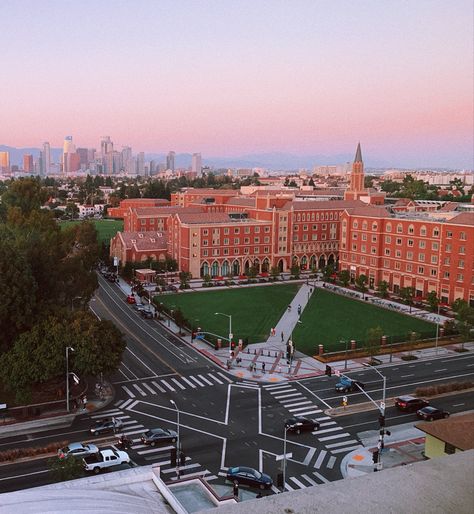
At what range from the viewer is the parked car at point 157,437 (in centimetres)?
3506

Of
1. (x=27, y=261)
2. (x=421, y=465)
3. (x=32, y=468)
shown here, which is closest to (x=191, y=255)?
(x=27, y=261)

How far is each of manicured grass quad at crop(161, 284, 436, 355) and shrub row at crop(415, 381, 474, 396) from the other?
1210 cm

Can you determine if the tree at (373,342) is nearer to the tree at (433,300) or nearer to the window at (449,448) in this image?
the window at (449,448)

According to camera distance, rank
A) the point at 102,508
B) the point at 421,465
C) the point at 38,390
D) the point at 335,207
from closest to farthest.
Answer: the point at 421,465 → the point at 102,508 → the point at 38,390 → the point at 335,207

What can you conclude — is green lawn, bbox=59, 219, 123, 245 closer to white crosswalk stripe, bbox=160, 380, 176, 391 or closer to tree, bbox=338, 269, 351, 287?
tree, bbox=338, 269, 351, 287

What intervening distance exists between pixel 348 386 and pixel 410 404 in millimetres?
5243

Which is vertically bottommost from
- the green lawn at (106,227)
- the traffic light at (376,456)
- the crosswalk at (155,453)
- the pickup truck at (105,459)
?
the crosswalk at (155,453)

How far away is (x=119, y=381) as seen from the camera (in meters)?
46.2

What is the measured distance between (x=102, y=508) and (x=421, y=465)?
12.3 meters

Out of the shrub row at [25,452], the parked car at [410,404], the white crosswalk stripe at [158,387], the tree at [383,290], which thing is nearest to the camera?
the shrub row at [25,452]

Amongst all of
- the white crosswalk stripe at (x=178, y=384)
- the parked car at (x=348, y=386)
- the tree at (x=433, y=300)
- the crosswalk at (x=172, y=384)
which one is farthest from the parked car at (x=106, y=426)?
the tree at (x=433, y=300)

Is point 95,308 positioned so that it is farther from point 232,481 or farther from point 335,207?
point 335,207

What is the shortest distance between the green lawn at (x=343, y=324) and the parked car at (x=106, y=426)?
21981mm

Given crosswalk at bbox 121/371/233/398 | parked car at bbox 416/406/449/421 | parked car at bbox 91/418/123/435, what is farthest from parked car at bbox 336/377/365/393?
parked car at bbox 91/418/123/435
